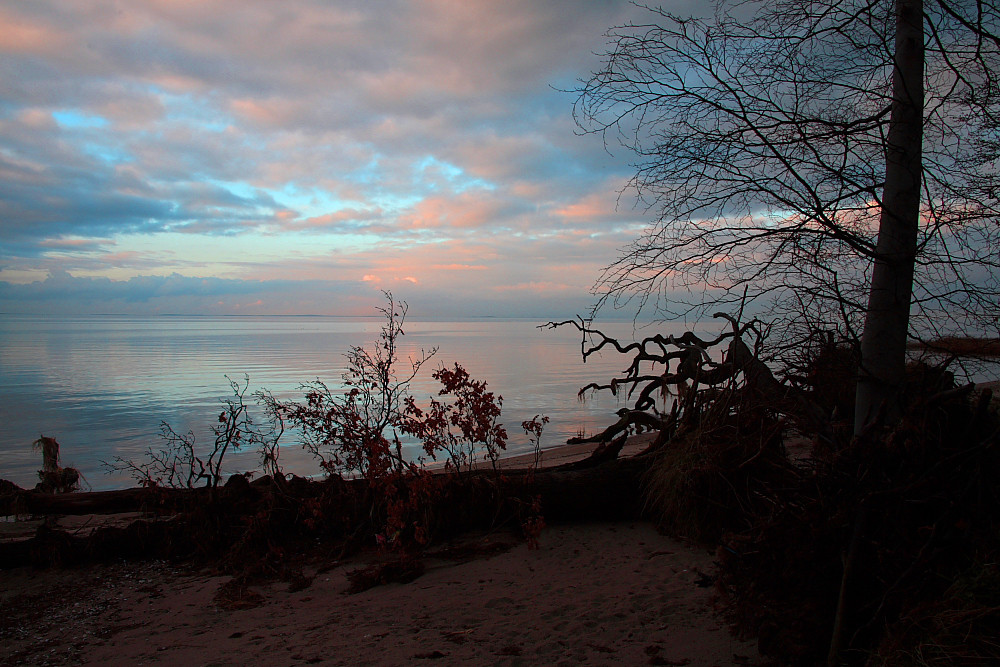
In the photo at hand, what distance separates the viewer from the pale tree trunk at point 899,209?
3656 mm

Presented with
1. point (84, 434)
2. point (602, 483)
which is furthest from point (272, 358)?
point (602, 483)

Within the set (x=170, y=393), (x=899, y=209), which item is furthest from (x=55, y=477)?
(x=170, y=393)

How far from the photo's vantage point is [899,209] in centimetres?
370

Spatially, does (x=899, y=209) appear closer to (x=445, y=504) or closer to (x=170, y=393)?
(x=445, y=504)

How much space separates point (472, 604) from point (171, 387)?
20.1m

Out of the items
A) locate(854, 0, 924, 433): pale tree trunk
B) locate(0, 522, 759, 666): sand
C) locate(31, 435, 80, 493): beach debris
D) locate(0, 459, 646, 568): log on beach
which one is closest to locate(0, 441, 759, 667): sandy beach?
locate(0, 522, 759, 666): sand

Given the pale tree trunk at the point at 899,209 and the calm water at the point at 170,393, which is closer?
the pale tree trunk at the point at 899,209

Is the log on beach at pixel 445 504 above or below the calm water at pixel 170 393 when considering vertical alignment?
below

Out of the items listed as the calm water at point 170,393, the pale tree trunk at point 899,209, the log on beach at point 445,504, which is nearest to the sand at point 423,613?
the log on beach at point 445,504

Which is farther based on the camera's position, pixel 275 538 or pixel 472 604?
pixel 275 538

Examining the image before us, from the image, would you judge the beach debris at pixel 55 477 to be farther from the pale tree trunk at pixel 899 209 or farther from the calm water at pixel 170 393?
the pale tree trunk at pixel 899 209

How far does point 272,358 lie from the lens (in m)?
32.4

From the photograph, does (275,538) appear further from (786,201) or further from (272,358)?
(272,358)

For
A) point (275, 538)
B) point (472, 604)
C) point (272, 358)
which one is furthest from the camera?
point (272, 358)
